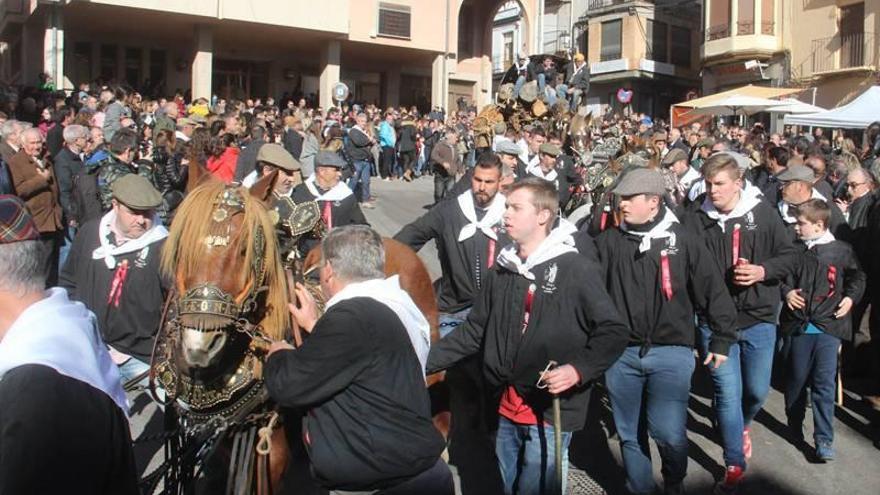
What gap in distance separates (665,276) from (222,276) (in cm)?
244

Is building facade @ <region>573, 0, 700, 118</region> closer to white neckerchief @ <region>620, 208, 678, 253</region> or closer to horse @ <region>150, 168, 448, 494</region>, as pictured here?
white neckerchief @ <region>620, 208, 678, 253</region>

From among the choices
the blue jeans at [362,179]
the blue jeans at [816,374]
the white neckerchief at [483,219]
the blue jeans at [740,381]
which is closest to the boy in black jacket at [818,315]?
the blue jeans at [816,374]

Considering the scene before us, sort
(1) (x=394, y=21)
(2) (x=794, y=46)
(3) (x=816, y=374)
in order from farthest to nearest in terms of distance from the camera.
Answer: (2) (x=794, y=46), (1) (x=394, y=21), (3) (x=816, y=374)

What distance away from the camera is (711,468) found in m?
5.89

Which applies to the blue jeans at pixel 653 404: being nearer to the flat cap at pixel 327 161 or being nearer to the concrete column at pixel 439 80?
the flat cap at pixel 327 161

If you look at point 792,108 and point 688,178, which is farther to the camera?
point 792,108

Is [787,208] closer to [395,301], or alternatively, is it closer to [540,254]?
[540,254]

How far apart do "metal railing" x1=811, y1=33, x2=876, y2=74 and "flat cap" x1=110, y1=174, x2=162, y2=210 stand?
35.8 metres

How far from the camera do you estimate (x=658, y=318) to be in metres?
4.71

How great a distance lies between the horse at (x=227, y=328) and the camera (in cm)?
356

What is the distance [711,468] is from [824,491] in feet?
2.33

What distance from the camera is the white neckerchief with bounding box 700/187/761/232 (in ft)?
18.0

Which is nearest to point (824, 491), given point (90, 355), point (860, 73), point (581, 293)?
point (581, 293)

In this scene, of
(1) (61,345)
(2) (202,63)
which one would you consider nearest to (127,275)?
(1) (61,345)
